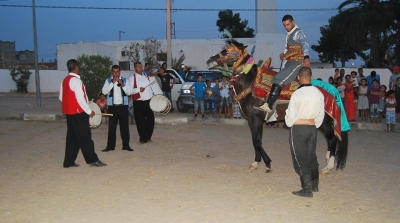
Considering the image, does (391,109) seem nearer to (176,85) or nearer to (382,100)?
(382,100)

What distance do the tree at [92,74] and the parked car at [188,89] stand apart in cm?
326

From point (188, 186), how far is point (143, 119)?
15.9ft

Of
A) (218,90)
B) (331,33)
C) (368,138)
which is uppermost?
(331,33)

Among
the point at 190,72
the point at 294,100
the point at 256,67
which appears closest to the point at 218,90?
the point at 190,72

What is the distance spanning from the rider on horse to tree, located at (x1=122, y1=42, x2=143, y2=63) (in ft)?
114

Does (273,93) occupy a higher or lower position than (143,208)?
higher

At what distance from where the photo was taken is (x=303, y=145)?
6773mm

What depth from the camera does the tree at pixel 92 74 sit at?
1927cm

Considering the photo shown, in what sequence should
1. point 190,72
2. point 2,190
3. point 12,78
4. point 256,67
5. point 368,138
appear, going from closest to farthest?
point 2,190, point 256,67, point 368,138, point 190,72, point 12,78

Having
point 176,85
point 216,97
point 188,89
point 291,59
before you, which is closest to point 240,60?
point 291,59

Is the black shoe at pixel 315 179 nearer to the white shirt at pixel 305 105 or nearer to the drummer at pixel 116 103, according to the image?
the white shirt at pixel 305 105

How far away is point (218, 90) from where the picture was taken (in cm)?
1742

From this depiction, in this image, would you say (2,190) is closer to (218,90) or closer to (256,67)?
(256,67)

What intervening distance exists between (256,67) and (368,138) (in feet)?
19.3
